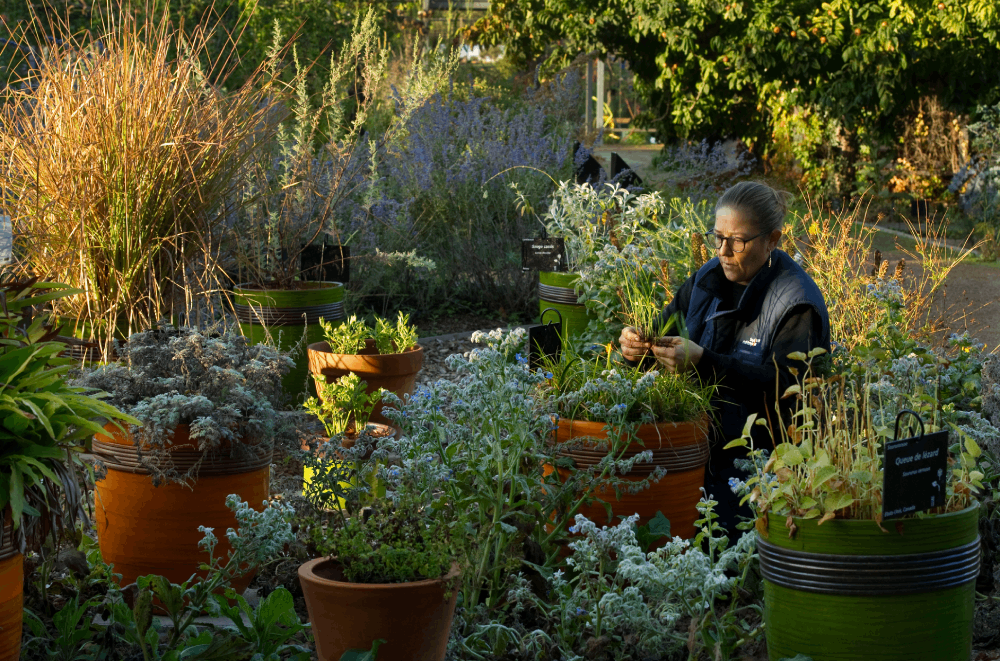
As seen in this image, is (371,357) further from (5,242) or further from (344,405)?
(5,242)

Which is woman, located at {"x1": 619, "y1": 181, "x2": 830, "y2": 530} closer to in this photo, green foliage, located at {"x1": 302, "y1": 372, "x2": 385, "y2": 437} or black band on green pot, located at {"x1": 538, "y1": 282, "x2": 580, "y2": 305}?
green foliage, located at {"x1": 302, "y1": 372, "x2": 385, "y2": 437}

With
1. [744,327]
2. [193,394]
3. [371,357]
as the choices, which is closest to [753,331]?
[744,327]

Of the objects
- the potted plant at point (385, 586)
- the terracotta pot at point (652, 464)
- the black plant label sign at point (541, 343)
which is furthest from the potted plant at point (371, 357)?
the potted plant at point (385, 586)

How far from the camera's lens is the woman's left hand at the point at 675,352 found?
2744 mm

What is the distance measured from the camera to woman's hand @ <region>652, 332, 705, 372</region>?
2.74 meters

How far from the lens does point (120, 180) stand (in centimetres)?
287

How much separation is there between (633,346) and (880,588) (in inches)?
45.4

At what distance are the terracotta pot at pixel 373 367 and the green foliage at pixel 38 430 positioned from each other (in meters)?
1.86

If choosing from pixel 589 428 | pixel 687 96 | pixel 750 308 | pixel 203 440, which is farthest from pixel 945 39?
pixel 203 440

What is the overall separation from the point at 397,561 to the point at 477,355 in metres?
0.61

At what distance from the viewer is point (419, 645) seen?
1.88 m

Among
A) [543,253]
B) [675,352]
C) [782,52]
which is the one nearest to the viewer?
[675,352]

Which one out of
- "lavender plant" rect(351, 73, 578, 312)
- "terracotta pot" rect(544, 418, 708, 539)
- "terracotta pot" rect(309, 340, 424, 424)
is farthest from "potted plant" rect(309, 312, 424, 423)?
"lavender plant" rect(351, 73, 578, 312)

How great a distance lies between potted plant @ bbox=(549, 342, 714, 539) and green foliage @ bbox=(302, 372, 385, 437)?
90cm
